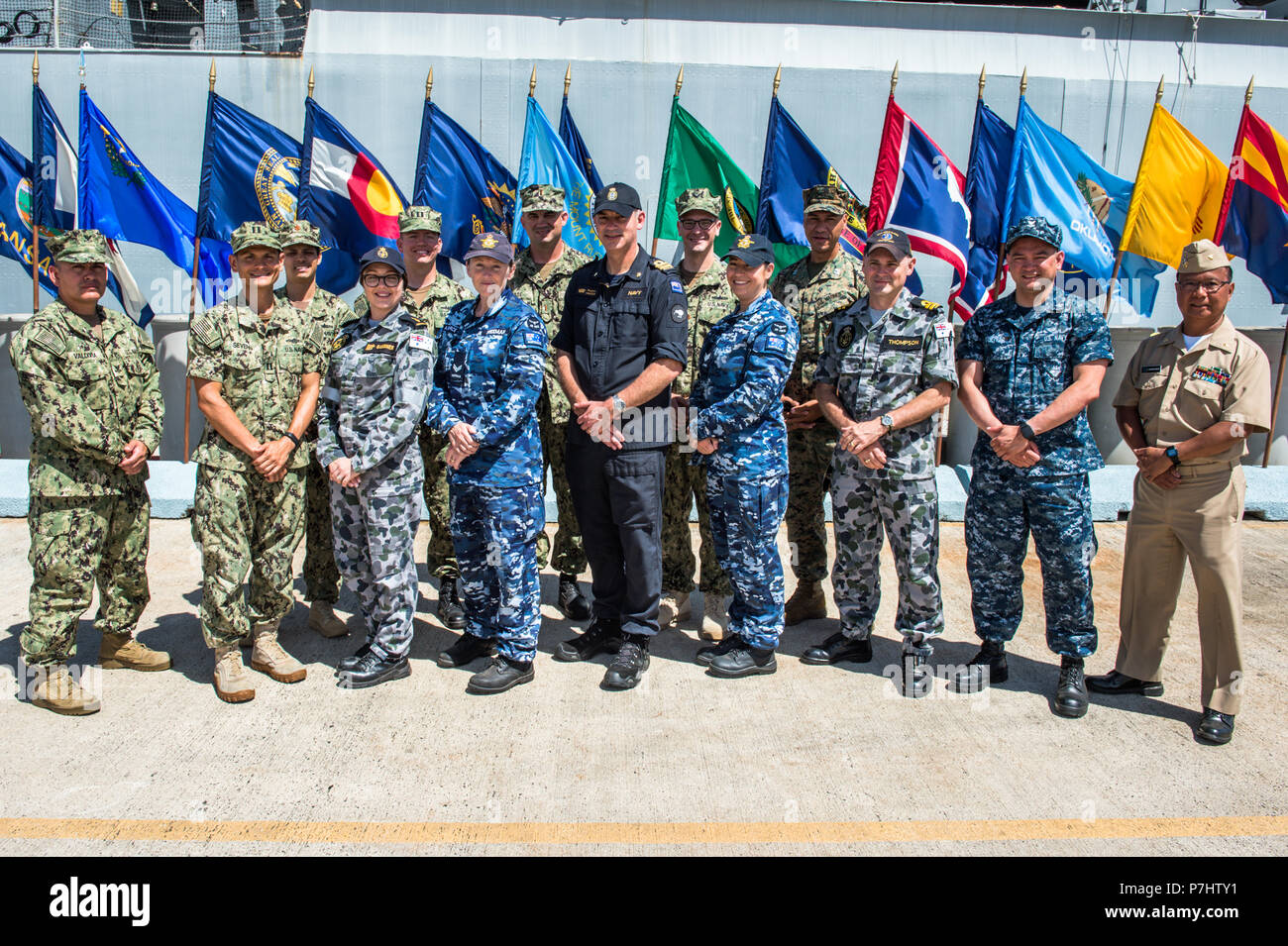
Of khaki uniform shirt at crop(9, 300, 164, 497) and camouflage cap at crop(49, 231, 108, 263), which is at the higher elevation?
camouflage cap at crop(49, 231, 108, 263)

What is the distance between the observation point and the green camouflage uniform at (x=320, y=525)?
14.2 ft

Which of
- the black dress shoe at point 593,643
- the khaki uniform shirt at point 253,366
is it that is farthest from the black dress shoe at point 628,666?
the khaki uniform shirt at point 253,366

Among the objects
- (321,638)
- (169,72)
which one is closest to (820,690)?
(321,638)

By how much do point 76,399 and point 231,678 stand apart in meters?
1.30

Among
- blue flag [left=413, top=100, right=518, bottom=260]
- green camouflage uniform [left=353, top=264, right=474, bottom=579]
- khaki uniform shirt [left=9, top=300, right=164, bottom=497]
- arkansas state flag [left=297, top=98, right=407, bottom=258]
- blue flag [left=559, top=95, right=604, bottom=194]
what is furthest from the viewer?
blue flag [left=559, top=95, right=604, bottom=194]

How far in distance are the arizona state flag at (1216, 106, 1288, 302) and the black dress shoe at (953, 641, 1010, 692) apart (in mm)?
4359

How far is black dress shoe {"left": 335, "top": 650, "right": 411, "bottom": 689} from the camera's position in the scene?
3781mm

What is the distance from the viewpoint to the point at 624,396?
12.2 ft

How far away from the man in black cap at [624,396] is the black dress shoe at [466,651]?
0.67 metres

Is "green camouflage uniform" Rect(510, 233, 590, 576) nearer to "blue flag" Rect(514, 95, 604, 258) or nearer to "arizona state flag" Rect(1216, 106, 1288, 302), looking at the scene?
"blue flag" Rect(514, 95, 604, 258)

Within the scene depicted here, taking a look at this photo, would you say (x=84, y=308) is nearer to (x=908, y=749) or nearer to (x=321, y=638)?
(x=321, y=638)

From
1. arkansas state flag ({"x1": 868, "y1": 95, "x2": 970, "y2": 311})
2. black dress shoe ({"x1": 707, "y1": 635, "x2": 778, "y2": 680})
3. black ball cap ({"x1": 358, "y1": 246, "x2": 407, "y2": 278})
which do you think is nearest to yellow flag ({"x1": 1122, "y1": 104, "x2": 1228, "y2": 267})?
arkansas state flag ({"x1": 868, "y1": 95, "x2": 970, "y2": 311})

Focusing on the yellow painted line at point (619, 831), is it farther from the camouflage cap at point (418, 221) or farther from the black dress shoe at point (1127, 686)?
the camouflage cap at point (418, 221)

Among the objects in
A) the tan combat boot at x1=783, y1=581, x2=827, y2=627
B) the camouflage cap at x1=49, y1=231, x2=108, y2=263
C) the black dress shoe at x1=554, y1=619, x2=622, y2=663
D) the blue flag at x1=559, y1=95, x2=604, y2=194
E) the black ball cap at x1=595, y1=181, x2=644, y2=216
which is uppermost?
the blue flag at x1=559, y1=95, x2=604, y2=194
